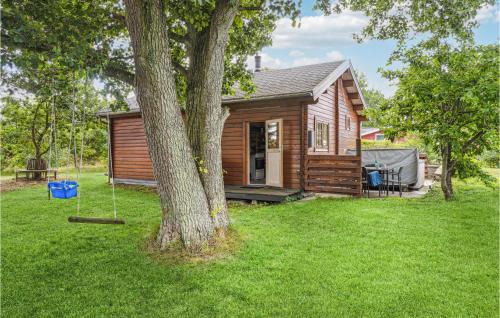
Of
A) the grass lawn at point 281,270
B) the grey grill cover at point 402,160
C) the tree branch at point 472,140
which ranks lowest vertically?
the grass lawn at point 281,270

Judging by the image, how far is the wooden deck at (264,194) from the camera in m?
7.48

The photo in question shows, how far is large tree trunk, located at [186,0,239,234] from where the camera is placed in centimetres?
419

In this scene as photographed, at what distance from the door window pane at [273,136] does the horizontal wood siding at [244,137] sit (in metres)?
0.21

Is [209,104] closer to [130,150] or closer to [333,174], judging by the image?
[333,174]

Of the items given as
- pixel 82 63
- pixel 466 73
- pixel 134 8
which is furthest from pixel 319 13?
pixel 82 63

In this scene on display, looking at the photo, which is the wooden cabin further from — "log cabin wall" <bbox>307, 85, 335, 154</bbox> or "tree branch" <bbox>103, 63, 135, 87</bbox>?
"tree branch" <bbox>103, 63, 135, 87</bbox>

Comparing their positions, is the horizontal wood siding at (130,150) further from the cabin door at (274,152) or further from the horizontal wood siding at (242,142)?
the cabin door at (274,152)

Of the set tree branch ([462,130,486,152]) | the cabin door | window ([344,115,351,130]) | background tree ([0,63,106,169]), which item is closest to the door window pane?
the cabin door

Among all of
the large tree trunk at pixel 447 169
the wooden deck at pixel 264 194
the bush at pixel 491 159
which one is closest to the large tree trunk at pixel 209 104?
the wooden deck at pixel 264 194

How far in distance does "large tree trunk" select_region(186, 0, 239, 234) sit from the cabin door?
4.40 metres

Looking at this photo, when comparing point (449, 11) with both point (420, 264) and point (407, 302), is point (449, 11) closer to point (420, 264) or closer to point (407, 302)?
point (420, 264)

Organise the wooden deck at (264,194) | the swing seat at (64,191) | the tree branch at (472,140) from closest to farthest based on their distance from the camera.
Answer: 1. the swing seat at (64,191)
2. the tree branch at (472,140)
3. the wooden deck at (264,194)

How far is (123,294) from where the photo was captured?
2.96 metres

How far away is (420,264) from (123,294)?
10.0 ft
